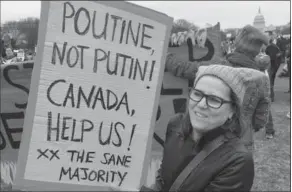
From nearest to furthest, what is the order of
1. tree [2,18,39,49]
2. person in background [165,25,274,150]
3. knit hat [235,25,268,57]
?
person in background [165,25,274,150], knit hat [235,25,268,57], tree [2,18,39,49]

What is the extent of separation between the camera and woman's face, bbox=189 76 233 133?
5.05ft

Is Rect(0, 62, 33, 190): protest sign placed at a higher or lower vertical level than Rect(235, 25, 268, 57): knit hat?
lower

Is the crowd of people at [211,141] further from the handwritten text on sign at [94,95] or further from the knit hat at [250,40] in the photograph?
the knit hat at [250,40]

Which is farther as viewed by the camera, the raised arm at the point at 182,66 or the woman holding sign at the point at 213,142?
the raised arm at the point at 182,66

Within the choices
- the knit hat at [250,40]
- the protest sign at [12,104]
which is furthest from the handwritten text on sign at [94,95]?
the protest sign at [12,104]

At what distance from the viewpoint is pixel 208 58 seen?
3.24 m

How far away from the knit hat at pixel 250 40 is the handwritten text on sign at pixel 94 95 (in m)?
1.16

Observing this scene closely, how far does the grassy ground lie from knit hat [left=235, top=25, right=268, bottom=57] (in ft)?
5.76

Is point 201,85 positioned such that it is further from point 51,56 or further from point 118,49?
point 51,56

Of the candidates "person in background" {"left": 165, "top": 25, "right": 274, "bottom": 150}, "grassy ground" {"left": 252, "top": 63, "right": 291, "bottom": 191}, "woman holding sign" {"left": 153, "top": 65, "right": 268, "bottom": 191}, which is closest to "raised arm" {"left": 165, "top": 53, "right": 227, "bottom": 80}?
"person in background" {"left": 165, "top": 25, "right": 274, "bottom": 150}

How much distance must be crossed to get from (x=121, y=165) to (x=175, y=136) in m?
0.38

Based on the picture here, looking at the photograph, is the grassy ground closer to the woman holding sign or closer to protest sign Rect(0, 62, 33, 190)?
protest sign Rect(0, 62, 33, 190)

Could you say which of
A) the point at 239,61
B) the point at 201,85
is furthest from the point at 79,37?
the point at 239,61

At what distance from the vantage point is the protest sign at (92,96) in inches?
67.9
